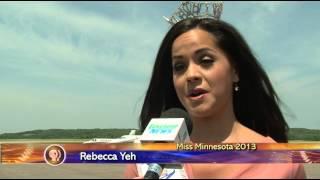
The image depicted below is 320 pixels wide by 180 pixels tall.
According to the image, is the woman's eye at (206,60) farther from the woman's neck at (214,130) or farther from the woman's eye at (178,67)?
the woman's neck at (214,130)

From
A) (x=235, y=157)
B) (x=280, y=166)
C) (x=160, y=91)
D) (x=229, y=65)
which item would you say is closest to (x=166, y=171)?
(x=235, y=157)

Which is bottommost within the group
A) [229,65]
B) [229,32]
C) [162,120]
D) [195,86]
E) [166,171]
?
[166,171]

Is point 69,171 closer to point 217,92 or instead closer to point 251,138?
point 251,138

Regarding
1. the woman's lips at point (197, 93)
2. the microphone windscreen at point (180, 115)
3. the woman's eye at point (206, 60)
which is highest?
the woman's eye at point (206, 60)

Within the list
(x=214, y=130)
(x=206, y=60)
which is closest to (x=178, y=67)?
(x=206, y=60)

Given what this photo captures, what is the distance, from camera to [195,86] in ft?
Answer: 7.35

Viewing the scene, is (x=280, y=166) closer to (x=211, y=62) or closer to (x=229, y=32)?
(x=211, y=62)

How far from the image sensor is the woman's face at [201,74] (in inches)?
88.5

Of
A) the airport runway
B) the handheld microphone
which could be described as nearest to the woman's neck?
the handheld microphone

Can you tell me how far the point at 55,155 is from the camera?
10.6ft

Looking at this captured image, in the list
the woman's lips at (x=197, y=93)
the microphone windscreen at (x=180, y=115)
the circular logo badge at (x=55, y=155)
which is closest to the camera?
the woman's lips at (x=197, y=93)

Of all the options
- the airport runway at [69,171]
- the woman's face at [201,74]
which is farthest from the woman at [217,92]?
the airport runway at [69,171]

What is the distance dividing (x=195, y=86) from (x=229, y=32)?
0.48 meters

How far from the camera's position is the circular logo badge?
3.17m
